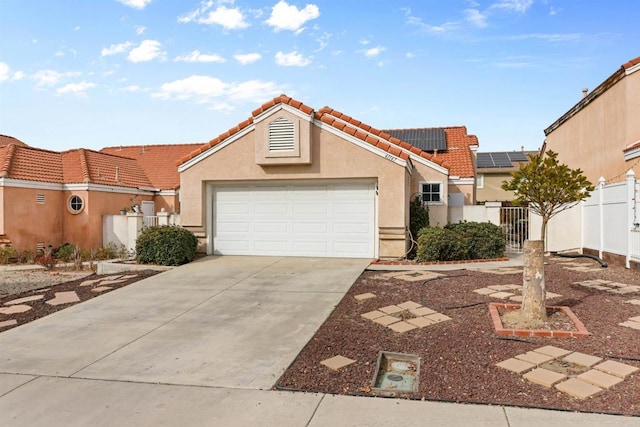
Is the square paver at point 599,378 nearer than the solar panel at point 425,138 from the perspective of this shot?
Yes

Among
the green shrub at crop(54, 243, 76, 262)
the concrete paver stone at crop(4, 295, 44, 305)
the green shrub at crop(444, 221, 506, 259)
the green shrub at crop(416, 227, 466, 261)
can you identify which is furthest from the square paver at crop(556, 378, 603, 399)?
the green shrub at crop(54, 243, 76, 262)

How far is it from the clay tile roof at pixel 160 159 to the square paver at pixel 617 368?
19.3 metres

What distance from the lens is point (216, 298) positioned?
798 centimetres

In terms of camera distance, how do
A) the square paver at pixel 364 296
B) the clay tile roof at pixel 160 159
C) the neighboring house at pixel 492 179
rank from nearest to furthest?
the square paver at pixel 364 296
the clay tile roof at pixel 160 159
the neighboring house at pixel 492 179

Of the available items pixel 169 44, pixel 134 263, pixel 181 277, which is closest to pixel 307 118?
pixel 169 44

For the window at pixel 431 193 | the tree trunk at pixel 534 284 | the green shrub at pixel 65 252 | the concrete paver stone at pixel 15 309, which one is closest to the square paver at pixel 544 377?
the tree trunk at pixel 534 284

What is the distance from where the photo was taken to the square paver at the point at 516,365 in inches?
173

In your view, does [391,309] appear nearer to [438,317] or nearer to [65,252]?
[438,317]

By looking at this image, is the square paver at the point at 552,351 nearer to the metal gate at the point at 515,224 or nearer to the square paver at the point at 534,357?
the square paver at the point at 534,357

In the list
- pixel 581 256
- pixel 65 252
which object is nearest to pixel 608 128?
pixel 581 256

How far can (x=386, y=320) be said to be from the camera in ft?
20.4

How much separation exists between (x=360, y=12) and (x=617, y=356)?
358 inches

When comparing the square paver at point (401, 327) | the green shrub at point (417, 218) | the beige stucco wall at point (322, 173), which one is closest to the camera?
the square paver at point (401, 327)

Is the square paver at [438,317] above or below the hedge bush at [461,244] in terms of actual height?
below
